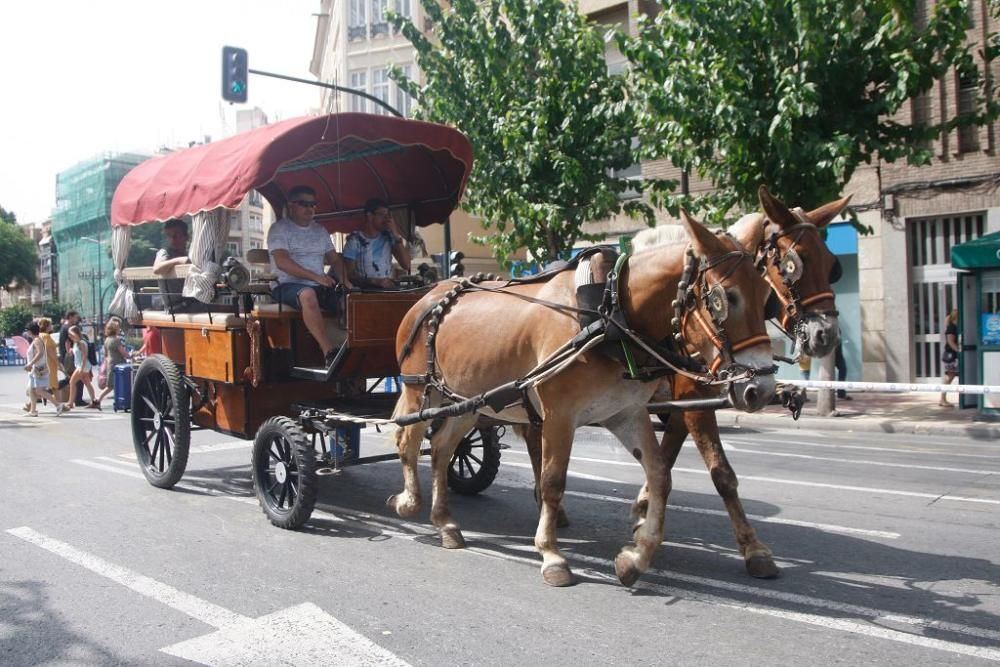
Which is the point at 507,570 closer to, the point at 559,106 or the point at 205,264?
the point at 205,264

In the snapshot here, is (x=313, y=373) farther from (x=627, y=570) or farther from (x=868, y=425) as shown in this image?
(x=868, y=425)

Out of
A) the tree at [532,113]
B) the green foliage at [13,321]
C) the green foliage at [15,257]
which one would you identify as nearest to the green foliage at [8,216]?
the green foliage at [15,257]

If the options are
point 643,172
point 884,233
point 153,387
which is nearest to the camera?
point 153,387

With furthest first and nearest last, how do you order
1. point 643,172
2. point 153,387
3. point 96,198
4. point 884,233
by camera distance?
1. point 96,198
2. point 643,172
3. point 884,233
4. point 153,387

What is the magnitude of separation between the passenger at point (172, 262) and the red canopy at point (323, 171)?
1.60ft

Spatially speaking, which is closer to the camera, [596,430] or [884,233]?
[596,430]

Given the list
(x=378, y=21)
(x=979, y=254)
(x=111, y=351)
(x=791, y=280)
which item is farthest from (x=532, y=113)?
(x=378, y=21)

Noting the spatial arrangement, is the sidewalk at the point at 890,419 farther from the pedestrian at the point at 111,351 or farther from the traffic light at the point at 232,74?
the pedestrian at the point at 111,351

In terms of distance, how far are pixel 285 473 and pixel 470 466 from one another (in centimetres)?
176

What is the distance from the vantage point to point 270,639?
4141 millimetres

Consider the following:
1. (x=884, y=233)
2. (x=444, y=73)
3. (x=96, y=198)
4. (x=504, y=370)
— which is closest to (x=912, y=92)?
(x=884, y=233)

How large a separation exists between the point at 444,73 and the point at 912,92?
312 inches

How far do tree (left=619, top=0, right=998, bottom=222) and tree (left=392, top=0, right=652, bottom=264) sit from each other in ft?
6.53

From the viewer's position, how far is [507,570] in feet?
17.2
